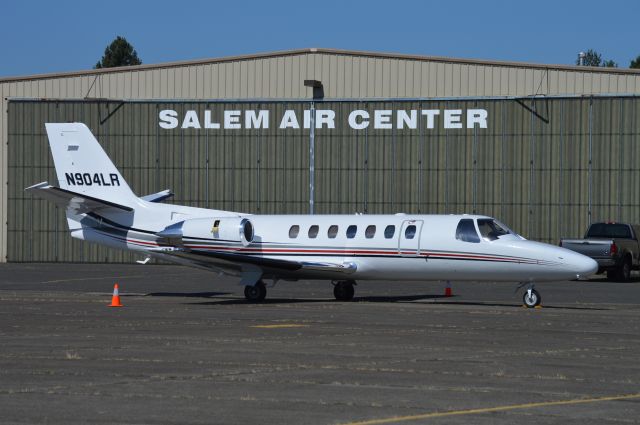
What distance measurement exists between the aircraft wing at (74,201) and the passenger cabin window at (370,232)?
6.83m

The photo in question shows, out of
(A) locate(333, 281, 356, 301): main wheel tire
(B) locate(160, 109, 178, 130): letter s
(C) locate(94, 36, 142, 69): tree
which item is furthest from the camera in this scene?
(C) locate(94, 36, 142, 69): tree

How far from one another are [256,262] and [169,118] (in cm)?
2404

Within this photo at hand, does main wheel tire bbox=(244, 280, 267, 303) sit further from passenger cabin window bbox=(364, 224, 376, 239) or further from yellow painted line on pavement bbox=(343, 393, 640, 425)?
yellow painted line on pavement bbox=(343, 393, 640, 425)

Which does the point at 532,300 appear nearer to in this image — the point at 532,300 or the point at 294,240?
the point at 532,300

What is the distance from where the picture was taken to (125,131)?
51.4 meters

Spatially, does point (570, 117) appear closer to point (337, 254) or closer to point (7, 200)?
point (337, 254)

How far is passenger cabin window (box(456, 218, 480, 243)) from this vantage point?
26.8 meters

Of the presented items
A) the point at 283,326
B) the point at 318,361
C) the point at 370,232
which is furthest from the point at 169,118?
the point at 318,361

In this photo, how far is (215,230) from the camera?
96.8ft

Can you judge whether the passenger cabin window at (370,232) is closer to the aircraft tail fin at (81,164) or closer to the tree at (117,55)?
the aircraft tail fin at (81,164)

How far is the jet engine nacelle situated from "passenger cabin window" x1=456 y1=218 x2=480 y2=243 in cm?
574

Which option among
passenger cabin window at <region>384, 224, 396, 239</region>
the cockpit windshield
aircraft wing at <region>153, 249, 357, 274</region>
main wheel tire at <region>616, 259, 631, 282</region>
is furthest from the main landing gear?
main wheel tire at <region>616, 259, 631, 282</region>

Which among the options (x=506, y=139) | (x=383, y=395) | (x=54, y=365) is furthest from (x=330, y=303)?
(x=506, y=139)

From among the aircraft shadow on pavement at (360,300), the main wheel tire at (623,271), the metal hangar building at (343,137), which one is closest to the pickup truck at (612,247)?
the main wheel tire at (623,271)
